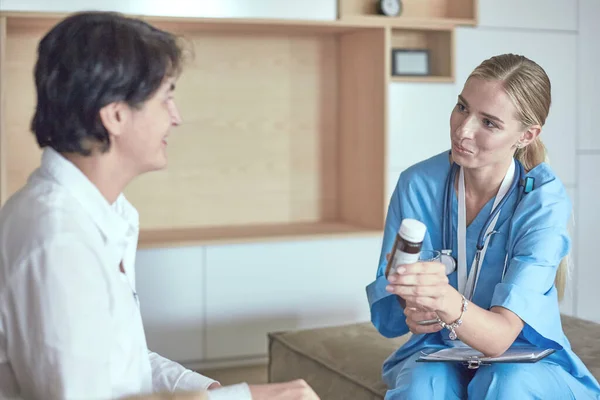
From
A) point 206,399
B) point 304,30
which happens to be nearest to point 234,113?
point 304,30

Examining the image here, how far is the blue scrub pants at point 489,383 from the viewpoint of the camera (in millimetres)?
1973

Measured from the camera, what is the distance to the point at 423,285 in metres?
1.81

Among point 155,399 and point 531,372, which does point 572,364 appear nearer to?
point 531,372

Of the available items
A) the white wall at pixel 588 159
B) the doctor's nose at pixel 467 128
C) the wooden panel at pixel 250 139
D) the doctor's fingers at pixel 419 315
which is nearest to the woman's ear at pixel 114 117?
the doctor's fingers at pixel 419 315

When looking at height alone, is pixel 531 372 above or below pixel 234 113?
below

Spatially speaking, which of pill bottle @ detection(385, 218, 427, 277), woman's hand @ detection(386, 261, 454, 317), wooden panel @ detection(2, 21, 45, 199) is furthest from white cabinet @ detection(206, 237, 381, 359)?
pill bottle @ detection(385, 218, 427, 277)

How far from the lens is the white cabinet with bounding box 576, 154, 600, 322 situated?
13.6 ft

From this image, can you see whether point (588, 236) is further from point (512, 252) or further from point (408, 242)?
point (408, 242)

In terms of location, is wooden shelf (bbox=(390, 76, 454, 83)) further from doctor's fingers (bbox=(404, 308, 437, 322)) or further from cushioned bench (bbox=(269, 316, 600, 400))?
doctor's fingers (bbox=(404, 308, 437, 322))

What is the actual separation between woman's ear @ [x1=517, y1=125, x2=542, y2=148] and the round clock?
176 cm

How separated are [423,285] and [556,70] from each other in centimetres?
254

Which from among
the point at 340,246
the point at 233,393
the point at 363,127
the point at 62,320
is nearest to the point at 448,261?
the point at 233,393

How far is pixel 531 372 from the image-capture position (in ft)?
6.59

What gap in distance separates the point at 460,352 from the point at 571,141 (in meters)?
2.28
